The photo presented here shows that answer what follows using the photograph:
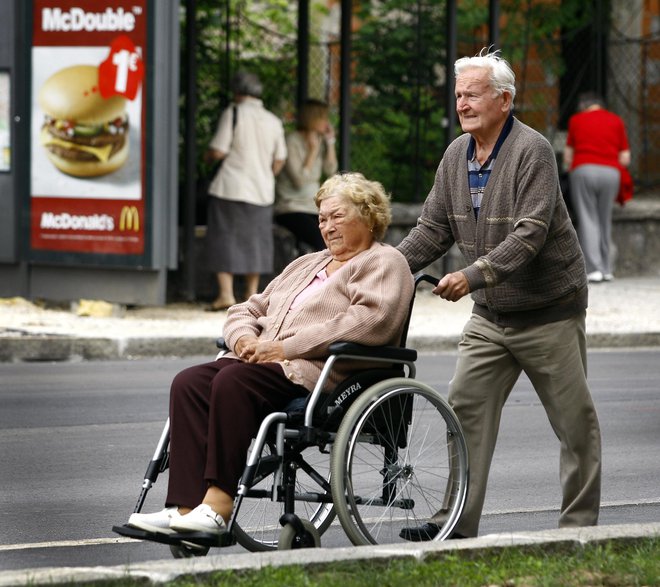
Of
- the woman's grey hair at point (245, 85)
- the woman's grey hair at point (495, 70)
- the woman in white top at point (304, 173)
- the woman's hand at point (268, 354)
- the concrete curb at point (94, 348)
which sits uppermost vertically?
the woman's grey hair at point (245, 85)

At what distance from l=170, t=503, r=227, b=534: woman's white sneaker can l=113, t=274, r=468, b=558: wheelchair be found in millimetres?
21

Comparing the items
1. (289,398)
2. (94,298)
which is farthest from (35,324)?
(289,398)

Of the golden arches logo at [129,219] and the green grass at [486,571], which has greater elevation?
the golden arches logo at [129,219]

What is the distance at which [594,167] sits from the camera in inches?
612

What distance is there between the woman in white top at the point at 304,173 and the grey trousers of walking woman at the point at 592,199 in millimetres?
3018

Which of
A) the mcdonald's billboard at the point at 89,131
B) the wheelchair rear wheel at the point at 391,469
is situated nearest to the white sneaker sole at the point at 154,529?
the wheelchair rear wheel at the point at 391,469

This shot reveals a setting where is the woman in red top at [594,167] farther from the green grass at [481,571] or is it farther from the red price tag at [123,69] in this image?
the green grass at [481,571]

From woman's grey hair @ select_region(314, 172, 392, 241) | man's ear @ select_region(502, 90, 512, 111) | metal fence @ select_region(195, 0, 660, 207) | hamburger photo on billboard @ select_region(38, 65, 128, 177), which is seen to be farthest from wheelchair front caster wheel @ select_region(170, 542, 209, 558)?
metal fence @ select_region(195, 0, 660, 207)

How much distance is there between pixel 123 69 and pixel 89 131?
61 cm

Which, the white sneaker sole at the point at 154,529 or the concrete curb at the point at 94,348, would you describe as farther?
the concrete curb at the point at 94,348

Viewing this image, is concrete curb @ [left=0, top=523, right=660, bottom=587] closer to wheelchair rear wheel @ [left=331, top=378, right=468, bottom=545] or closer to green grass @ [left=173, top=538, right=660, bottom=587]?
green grass @ [left=173, top=538, right=660, bottom=587]

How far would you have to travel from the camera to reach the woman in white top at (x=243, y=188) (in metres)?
13.2

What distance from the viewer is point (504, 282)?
17.6 ft

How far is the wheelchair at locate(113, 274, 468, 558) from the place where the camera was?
16.4 ft
